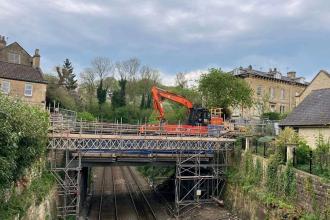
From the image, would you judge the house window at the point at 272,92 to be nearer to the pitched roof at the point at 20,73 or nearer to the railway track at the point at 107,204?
the railway track at the point at 107,204

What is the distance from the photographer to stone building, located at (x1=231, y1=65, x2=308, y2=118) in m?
51.4

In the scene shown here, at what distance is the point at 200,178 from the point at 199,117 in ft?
25.0

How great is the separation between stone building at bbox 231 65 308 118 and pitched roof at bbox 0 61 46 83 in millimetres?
27034

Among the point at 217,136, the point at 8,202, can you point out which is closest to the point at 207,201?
the point at 217,136

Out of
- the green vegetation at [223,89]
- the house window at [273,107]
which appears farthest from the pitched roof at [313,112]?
the house window at [273,107]

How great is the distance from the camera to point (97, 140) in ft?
76.9

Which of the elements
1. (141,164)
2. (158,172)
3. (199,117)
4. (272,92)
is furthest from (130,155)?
(272,92)

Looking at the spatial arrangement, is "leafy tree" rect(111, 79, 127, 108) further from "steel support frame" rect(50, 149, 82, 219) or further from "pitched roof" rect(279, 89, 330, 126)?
"pitched roof" rect(279, 89, 330, 126)

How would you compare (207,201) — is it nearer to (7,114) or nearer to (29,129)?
(29,129)

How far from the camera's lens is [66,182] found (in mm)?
22469

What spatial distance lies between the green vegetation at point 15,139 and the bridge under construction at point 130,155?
19.6 ft

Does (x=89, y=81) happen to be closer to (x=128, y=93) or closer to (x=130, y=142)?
(x=128, y=93)

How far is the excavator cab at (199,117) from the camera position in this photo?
3200cm

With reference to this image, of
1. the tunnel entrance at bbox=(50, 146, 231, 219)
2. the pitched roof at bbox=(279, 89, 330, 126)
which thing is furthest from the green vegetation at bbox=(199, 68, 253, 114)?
the tunnel entrance at bbox=(50, 146, 231, 219)
